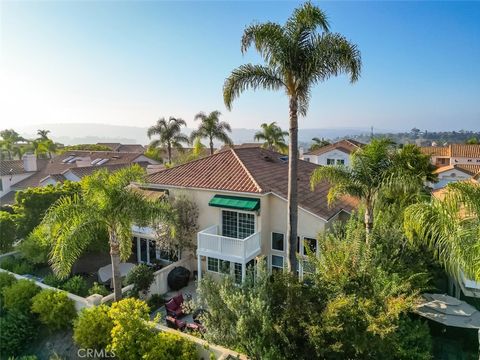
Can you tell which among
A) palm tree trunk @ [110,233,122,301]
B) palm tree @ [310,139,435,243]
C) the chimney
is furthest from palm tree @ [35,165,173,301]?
the chimney

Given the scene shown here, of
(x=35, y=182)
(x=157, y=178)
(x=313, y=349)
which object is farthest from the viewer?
(x=35, y=182)

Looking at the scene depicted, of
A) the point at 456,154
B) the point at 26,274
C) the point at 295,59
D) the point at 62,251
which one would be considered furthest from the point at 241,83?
the point at 456,154

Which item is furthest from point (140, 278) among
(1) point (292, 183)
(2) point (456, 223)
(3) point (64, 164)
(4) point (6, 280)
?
(3) point (64, 164)

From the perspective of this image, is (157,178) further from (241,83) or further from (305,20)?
(305,20)

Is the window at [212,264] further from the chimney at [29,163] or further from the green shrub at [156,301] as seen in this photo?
the chimney at [29,163]

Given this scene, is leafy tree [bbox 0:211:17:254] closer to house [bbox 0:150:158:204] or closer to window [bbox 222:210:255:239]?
house [bbox 0:150:158:204]

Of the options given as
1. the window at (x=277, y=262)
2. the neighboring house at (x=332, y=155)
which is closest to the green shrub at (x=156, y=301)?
the window at (x=277, y=262)

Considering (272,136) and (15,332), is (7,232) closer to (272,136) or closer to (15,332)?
(15,332)
